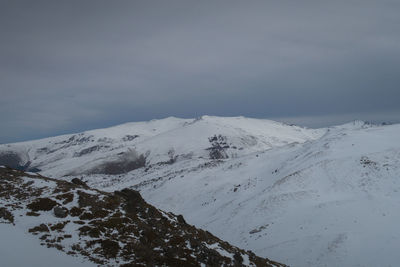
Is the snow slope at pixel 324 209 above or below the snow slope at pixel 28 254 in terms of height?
below

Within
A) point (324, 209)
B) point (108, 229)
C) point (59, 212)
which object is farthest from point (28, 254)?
point (324, 209)

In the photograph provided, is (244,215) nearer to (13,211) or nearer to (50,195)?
(50,195)

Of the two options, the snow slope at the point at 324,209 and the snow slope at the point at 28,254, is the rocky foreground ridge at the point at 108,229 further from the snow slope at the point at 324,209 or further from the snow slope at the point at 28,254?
the snow slope at the point at 324,209

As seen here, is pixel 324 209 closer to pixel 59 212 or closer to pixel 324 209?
pixel 324 209

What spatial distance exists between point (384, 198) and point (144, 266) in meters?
35.4

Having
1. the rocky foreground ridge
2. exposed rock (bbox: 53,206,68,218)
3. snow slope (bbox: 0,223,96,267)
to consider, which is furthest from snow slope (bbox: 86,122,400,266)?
snow slope (bbox: 0,223,96,267)

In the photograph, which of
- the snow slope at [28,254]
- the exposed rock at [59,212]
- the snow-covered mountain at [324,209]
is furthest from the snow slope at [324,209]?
the snow slope at [28,254]

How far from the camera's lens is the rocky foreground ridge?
19406 millimetres

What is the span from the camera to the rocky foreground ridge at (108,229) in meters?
19.4

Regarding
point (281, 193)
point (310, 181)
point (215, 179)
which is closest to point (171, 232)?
point (281, 193)

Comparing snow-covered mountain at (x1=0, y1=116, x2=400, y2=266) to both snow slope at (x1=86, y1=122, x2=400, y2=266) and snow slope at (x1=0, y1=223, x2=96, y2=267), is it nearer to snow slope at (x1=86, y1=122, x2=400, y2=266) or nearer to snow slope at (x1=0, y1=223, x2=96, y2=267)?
snow slope at (x1=86, y1=122, x2=400, y2=266)

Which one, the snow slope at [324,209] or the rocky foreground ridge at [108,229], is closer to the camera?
the rocky foreground ridge at [108,229]

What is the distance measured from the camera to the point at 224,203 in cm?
6203

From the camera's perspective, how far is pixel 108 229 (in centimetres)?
2256
